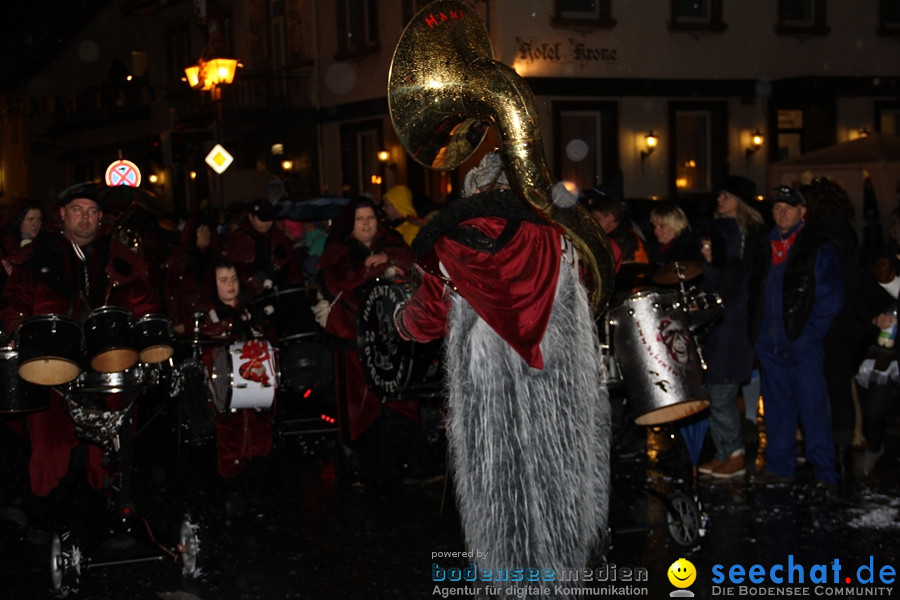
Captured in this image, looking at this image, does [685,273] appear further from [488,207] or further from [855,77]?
[855,77]

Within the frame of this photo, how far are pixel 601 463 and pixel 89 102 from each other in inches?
1332

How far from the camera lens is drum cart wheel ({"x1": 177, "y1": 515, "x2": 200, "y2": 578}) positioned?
18.4 ft

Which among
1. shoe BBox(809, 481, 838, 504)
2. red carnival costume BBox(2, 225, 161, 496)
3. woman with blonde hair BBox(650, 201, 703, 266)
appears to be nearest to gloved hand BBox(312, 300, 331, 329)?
red carnival costume BBox(2, 225, 161, 496)

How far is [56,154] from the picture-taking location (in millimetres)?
37938

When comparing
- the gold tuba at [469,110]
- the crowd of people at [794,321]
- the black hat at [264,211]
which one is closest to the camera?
the gold tuba at [469,110]

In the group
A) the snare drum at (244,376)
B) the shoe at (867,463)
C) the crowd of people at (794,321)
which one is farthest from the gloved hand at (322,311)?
the shoe at (867,463)

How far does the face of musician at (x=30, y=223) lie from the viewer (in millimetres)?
7758

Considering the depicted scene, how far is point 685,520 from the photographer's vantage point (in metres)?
5.76

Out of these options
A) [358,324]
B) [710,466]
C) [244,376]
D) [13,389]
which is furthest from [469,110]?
[710,466]

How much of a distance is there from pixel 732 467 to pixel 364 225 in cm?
305

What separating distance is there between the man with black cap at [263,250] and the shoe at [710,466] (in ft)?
11.3

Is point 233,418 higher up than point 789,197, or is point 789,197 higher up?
point 789,197

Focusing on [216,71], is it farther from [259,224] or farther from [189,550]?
[189,550]

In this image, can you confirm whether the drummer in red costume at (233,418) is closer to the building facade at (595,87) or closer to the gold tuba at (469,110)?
the gold tuba at (469,110)
